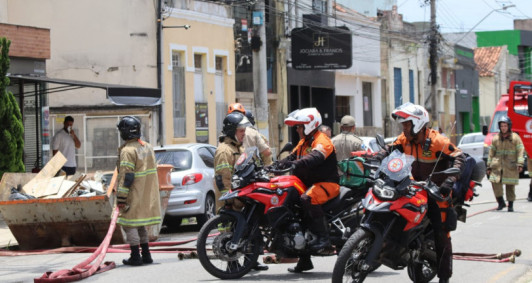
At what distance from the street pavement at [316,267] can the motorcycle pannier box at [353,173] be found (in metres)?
1.02

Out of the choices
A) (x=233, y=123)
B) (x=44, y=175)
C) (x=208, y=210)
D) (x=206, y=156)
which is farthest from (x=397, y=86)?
(x=233, y=123)

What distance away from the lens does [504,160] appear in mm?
19453

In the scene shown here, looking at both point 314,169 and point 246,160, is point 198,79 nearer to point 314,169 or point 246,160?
point 314,169

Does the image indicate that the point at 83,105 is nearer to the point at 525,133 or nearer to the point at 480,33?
A: the point at 525,133

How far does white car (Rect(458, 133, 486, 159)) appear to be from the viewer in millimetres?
36094

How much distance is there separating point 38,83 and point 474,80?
45.7 m

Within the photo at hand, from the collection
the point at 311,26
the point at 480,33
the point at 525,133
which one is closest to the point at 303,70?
the point at 311,26

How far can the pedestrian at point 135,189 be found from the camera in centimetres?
1130

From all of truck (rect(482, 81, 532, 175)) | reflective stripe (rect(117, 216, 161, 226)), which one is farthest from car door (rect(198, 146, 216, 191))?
truck (rect(482, 81, 532, 175))

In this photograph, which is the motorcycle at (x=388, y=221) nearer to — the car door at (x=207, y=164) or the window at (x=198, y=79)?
the car door at (x=207, y=164)

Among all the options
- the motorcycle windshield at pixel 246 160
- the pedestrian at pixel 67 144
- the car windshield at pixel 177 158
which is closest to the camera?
the motorcycle windshield at pixel 246 160

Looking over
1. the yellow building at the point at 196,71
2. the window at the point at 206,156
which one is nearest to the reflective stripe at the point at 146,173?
the window at the point at 206,156

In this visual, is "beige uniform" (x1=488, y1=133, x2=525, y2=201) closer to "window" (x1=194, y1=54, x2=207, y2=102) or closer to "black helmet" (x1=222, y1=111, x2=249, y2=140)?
"black helmet" (x1=222, y1=111, x2=249, y2=140)

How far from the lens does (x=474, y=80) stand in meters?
62.9
